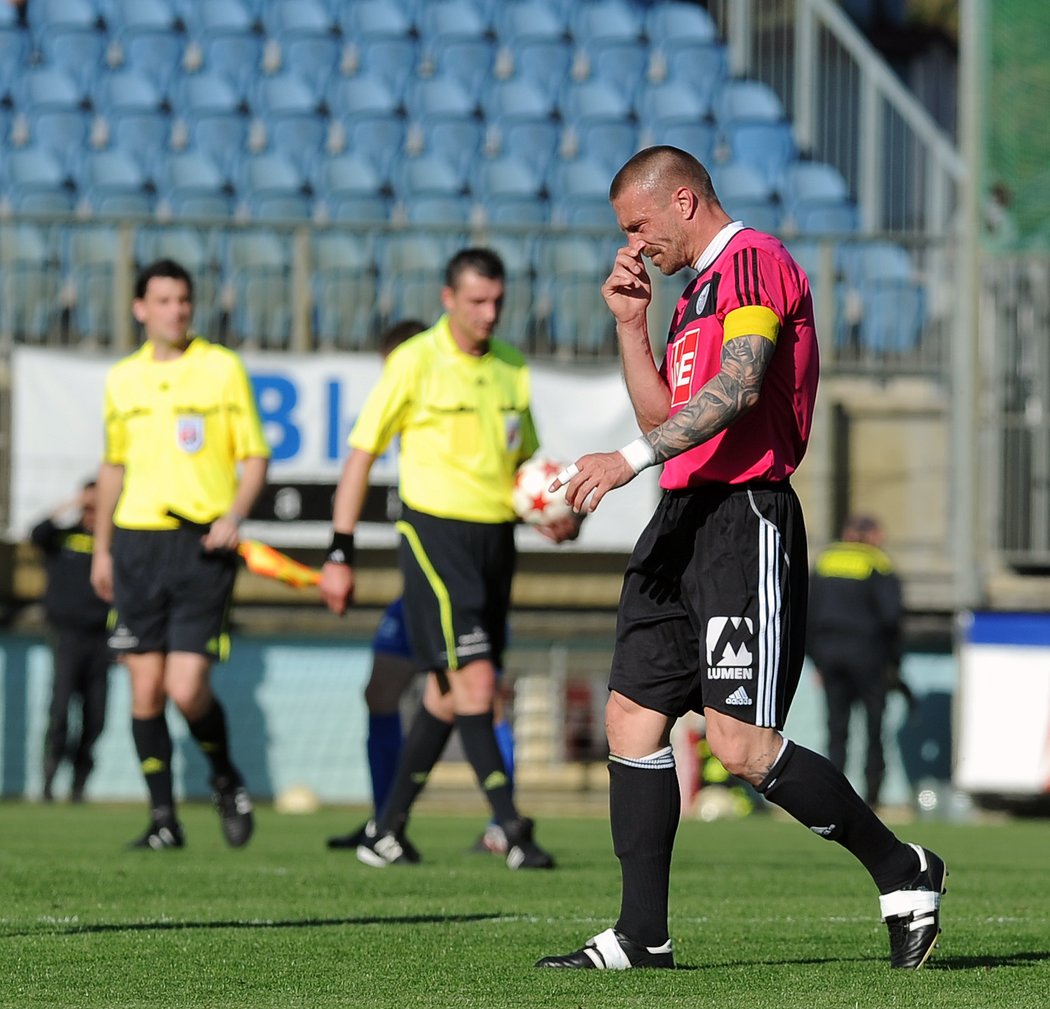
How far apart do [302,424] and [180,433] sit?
6871 mm

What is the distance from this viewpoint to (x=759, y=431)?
4648mm

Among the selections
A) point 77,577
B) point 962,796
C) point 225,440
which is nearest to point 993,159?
point 962,796

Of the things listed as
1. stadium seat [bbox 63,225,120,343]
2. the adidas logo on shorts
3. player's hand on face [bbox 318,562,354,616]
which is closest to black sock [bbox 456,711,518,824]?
player's hand on face [bbox 318,562,354,616]

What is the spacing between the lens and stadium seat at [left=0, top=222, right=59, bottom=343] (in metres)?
15.8

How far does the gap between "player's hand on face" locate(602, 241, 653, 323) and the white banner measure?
9960mm

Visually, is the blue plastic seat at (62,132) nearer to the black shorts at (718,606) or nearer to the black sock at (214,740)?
the black sock at (214,740)

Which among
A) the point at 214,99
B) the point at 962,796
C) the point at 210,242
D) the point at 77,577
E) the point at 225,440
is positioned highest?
the point at 214,99

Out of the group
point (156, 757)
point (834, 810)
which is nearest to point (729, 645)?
point (834, 810)

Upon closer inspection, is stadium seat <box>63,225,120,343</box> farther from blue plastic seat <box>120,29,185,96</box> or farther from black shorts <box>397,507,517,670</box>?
black shorts <box>397,507,517,670</box>

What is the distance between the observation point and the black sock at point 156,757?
8.20 meters

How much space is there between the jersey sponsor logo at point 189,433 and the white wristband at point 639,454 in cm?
403

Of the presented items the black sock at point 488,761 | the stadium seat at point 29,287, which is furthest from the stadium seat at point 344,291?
the black sock at point 488,761

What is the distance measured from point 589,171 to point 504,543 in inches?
406

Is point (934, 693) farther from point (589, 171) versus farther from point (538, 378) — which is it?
point (589, 171)
